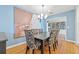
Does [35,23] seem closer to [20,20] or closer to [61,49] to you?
[20,20]

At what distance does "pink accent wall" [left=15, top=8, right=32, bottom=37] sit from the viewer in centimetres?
180

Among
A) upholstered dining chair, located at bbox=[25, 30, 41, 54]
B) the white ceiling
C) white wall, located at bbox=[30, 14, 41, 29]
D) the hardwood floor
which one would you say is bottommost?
the hardwood floor

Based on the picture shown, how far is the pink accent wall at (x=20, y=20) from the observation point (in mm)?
1801

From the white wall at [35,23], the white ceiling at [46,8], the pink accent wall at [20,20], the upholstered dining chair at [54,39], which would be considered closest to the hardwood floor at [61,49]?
the upholstered dining chair at [54,39]

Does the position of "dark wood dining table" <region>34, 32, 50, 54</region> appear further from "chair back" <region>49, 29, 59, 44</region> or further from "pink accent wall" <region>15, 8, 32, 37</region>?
"pink accent wall" <region>15, 8, 32, 37</region>

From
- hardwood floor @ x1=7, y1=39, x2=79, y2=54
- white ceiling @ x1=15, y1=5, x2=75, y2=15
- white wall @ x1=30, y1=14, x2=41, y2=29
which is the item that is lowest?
hardwood floor @ x1=7, y1=39, x2=79, y2=54

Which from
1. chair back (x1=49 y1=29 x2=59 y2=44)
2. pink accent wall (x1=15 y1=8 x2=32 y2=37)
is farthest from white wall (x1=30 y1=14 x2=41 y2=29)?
chair back (x1=49 y1=29 x2=59 y2=44)

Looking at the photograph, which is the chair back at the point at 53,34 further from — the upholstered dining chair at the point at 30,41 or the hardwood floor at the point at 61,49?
the upholstered dining chair at the point at 30,41

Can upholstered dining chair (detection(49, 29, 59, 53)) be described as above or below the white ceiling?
below

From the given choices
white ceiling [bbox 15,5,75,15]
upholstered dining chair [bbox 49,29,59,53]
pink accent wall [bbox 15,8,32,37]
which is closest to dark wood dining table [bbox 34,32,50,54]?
upholstered dining chair [bbox 49,29,59,53]

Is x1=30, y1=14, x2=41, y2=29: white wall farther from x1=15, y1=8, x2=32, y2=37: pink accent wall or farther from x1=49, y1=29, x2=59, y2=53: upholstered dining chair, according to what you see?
→ x1=49, y1=29, x2=59, y2=53: upholstered dining chair
